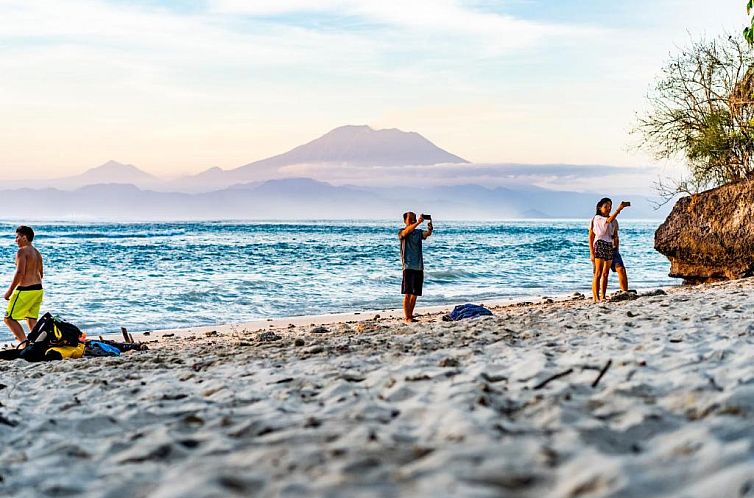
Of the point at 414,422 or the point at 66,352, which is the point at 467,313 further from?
the point at 414,422

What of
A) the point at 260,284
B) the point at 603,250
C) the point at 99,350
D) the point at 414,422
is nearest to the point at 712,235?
the point at 603,250

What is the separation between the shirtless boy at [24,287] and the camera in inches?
389

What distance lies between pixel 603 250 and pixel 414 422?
8.73m

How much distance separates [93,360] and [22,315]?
295cm

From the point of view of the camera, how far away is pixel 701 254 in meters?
16.3

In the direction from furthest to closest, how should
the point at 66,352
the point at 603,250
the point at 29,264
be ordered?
the point at 603,250
the point at 29,264
the point at 66,352

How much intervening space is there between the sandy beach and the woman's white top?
5126 mm

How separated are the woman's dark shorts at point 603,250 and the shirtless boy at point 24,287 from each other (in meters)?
8.18

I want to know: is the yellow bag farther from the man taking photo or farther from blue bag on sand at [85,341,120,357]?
the man taking photo

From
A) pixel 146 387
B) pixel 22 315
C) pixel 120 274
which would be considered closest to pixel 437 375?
pixel 146 387

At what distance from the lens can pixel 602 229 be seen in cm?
1180

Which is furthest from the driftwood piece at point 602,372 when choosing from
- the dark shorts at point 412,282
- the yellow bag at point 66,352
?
the dark shorts at point 412,282

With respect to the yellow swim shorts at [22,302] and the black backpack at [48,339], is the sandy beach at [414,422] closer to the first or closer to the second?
the black backpack at [48,339]

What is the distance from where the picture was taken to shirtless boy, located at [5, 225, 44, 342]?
9.88 metres
